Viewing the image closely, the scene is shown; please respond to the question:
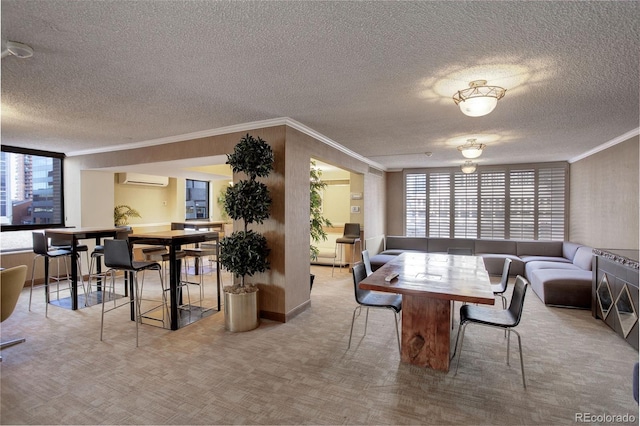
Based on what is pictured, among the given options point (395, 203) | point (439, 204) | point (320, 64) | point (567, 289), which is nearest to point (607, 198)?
point (567, 289)

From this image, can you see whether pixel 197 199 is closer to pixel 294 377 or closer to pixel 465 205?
pixel 465 205

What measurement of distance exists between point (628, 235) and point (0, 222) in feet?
31.7

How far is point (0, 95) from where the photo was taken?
2895mm

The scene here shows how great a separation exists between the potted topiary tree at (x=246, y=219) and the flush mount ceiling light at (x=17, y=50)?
1758mm

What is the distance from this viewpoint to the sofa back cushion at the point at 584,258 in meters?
5.03

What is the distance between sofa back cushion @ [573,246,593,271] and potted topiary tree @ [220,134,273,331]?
513 cm

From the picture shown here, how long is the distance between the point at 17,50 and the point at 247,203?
2.04 metres

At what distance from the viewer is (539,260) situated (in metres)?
6.12

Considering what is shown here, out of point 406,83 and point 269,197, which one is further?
point 269,197

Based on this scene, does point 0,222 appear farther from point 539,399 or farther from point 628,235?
point 628,235

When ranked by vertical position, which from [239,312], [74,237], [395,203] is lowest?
[239,312]

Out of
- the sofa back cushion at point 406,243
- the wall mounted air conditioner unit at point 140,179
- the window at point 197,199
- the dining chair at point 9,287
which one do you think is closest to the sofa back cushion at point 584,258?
the sofa back cushion at point 406,243

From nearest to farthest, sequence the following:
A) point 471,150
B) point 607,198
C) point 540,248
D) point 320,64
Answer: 1. point 320,64
2. point 471,150
3. point 607,198
4. point 540,248

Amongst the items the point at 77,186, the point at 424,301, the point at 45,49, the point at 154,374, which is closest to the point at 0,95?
the point at 45,49
